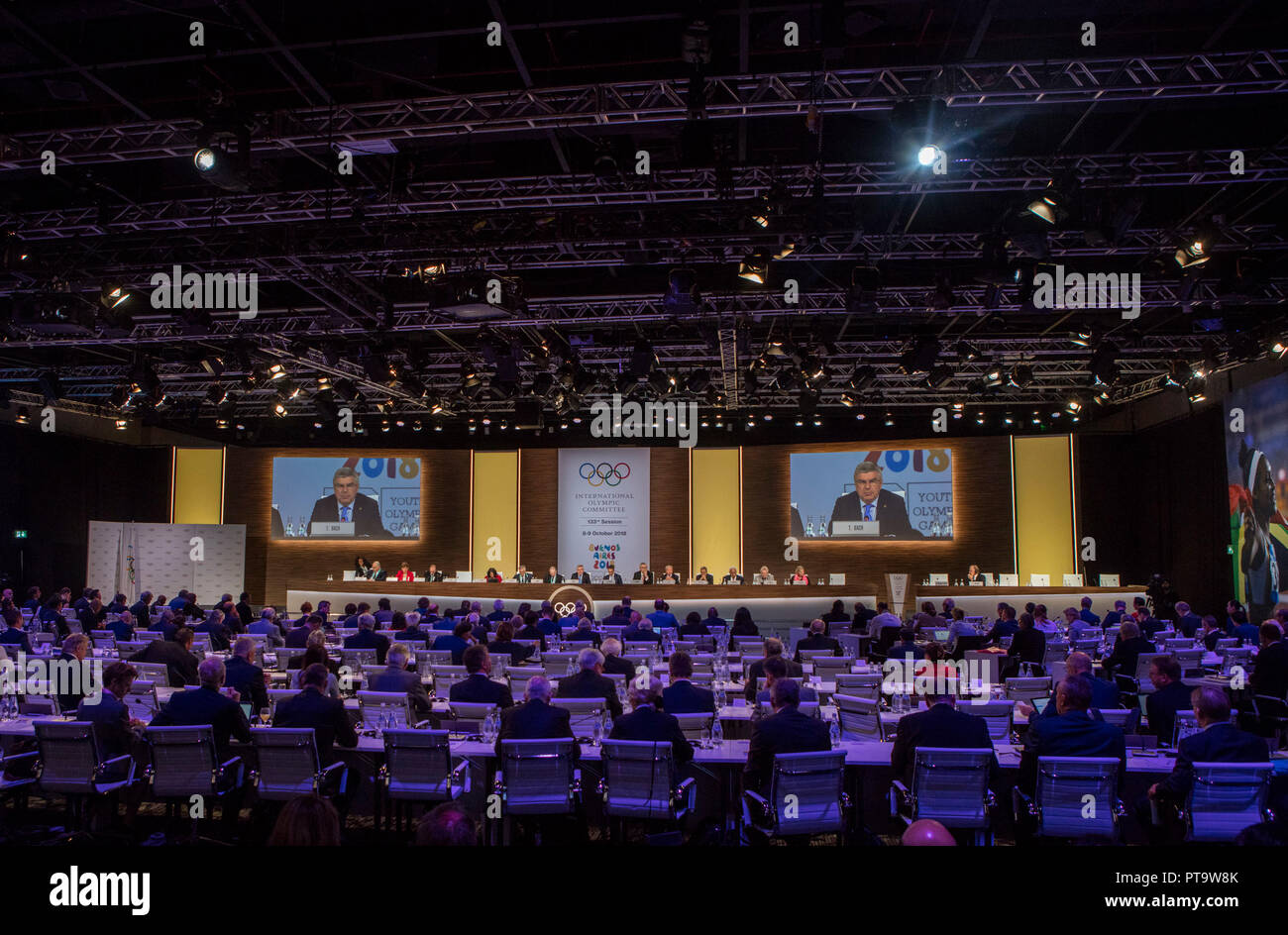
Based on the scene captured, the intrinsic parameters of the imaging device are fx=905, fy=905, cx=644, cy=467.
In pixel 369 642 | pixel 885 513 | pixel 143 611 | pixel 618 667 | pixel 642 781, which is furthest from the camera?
pixel 885 513

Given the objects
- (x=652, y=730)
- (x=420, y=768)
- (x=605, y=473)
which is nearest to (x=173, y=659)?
(x=420, y=768)

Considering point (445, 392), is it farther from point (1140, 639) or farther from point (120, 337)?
point (1140, 639)

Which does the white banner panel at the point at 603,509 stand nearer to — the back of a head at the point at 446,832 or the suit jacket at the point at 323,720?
the suit jacket at the point at 323,720

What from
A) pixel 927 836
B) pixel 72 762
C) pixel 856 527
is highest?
pixel 856 527

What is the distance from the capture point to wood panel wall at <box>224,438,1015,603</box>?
21547 mm

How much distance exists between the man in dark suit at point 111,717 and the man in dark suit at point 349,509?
17.8 metres

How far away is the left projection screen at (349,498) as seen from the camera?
23438mm

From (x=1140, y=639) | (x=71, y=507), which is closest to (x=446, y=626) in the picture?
(x=1140, y=639)

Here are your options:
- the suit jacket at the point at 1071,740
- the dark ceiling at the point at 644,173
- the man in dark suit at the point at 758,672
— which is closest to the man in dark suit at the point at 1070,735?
the suit jacket at the point at 1071,740

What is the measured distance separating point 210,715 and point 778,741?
360cm

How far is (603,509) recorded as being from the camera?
2289 cm

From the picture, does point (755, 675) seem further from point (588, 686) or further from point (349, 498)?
point (349, 498)

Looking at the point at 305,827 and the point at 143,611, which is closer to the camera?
the point at 305,827

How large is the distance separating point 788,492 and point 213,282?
47.1 ft
